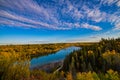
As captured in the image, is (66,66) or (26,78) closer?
(26,78)

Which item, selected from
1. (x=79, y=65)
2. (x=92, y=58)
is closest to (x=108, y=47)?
(x=92, y=58)

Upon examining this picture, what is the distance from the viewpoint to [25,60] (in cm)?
777

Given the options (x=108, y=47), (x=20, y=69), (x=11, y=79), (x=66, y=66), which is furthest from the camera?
(x=108, y=47)

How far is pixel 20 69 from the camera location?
6848mm

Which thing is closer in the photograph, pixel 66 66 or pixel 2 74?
pixel 2 74

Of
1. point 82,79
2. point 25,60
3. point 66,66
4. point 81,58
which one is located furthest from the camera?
point 81,58

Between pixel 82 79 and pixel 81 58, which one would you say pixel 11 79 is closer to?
pixel 82 79

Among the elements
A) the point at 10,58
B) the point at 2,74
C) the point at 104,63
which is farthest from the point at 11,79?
the point at 104,63

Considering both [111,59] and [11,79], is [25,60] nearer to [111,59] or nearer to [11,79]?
[11,79]

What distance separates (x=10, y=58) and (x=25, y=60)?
31.4 inches

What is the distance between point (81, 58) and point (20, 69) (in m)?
72.0

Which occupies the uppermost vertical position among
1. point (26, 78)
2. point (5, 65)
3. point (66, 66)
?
point (5, 65)

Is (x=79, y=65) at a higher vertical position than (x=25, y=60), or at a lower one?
lower

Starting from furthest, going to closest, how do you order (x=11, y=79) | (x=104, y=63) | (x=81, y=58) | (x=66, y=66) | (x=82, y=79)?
(x=81, y=58) → (x=66, y=66) → (x=104, y=63) → (x=82, y=79) → (x=11, y=79)
